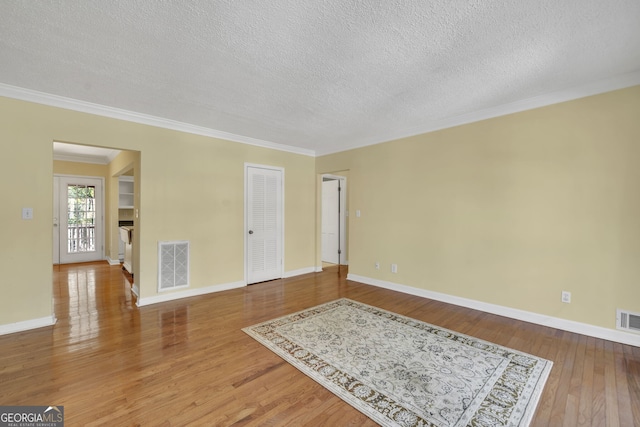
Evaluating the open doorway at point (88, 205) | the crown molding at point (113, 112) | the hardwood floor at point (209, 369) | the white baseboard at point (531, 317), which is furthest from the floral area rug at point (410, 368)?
the open doorway at point (88, 205)

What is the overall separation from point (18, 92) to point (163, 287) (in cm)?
278

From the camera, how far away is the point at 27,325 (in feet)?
9.86

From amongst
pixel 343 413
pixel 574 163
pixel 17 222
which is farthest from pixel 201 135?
pixel 574 163

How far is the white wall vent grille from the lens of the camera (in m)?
2.64

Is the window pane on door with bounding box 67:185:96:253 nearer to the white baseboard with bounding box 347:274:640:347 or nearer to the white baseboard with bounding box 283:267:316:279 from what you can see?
the white baseboard with bounding box 283:267:316:279

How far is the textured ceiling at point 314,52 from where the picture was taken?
1.77 metres

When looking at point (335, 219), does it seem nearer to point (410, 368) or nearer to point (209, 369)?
point (410, 368)

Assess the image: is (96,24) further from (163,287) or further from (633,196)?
(633,196)

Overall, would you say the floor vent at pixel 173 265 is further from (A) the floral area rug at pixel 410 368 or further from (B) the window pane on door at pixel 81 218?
(B) the window pane on door at pixel 81 218

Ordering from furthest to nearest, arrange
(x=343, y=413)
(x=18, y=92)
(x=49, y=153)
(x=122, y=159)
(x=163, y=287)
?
(x=122, y=159) → (x=163, y=287) → (x=49, y=153) → (x=18, y=92) → (x=343, y=413)

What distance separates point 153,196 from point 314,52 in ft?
10.00

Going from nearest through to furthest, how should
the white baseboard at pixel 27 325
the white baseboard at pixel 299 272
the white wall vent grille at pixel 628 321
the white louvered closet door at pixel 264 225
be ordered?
the white wall vent grille at pixel 628 321
the white baseboard at pixel 27 325
the white louvered closet door at pixel 264 225
the white baseboard at pixel 299 272

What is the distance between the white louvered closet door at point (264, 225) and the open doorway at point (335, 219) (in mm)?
1836

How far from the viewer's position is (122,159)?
5.46 metres
